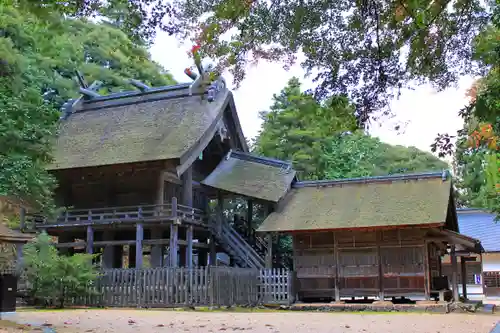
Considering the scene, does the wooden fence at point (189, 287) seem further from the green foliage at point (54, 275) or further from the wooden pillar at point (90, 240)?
the wooden pillar at point (90, 240)

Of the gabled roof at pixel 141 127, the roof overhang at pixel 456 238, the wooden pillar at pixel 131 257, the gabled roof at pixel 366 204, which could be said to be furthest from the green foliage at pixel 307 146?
the roof overhang at pixel 456 238

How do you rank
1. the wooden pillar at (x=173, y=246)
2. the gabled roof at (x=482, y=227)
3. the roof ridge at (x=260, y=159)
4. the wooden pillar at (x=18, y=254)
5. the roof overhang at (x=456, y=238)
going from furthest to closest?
1. the gabled roof at (x=482, y=227)
2. the roof ridge at (x=260, y=159)
3. the wooden pillar at (x=173, y=246)
4. the roof overhang at (x=456, y=238)
5. the wooden pillar at (x=18, y=254)

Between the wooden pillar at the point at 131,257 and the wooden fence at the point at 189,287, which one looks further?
the wooden pillar at the point at 131,257

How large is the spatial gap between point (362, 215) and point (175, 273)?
24.5ft

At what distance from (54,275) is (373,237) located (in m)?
12.0

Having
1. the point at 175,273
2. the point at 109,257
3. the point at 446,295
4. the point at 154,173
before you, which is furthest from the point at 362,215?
the point at 109,257

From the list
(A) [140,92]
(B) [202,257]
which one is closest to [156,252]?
(B) [202,257]

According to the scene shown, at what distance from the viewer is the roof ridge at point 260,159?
26.3 metres

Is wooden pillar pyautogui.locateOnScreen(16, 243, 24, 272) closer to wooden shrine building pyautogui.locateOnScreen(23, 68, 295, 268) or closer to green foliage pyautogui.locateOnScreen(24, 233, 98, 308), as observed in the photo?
green foliage pyautogui.locateOnScreen(24, 233, 98, 308)

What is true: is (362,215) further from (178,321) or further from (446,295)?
(178,321)

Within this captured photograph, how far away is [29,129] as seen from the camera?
1725 cm

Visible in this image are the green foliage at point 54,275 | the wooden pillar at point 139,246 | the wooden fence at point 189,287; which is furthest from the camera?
the wooden pillar at point 139,246

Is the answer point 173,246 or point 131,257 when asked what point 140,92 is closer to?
point 131,257

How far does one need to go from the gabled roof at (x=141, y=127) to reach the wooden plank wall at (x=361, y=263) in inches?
251
